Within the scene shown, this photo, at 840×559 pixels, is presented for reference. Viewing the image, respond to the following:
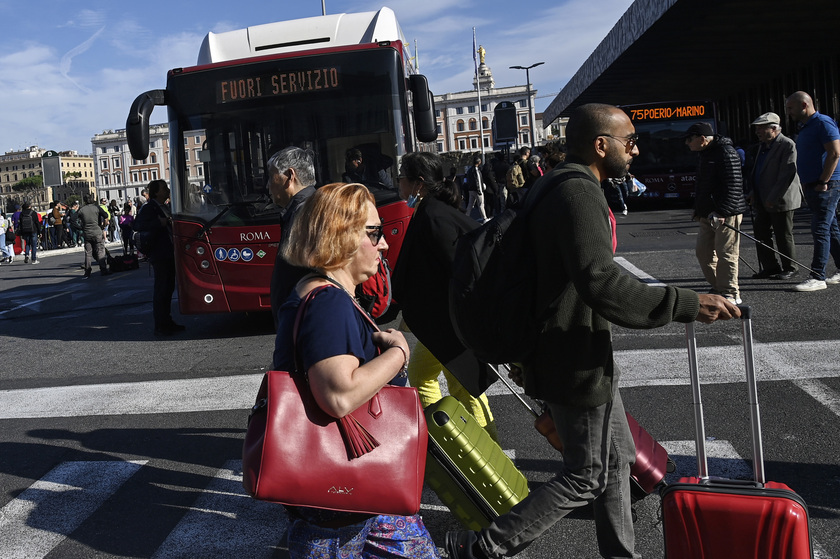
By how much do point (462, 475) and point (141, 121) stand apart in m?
6.34

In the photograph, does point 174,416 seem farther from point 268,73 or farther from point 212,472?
point 268,73

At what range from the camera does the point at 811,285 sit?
8.77m

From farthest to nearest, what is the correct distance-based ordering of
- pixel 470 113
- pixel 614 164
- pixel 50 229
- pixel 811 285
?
1. pixel 470 113
2. pixel 50 229
3. pixel 811 285
4. pixel 614 164

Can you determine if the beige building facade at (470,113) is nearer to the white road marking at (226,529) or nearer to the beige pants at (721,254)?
the beige pants at (721,254)

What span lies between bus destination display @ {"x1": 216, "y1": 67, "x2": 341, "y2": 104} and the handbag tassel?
705 centimetres

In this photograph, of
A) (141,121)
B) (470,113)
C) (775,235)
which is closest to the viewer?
(141,121)

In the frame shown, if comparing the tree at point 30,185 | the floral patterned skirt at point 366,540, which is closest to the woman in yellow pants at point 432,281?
the floral patterned skirt at point 366,540

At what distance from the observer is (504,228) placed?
286cm

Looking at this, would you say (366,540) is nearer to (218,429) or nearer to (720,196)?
(218,429)

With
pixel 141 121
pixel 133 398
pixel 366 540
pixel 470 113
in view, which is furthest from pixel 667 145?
pixel 470 113

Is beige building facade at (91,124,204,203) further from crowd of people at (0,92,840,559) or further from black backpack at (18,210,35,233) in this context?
crowd of people at (0,92,840,559)

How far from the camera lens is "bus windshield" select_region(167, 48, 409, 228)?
28.9ft

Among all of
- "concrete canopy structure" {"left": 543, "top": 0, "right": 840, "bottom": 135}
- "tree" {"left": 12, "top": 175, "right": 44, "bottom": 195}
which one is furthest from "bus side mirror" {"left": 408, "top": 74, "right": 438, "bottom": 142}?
"tree" {"left": 12, "top": 175, "right": 44, "bottom": 195}

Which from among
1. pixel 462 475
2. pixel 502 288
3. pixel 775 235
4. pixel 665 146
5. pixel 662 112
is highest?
pixel 662 112
